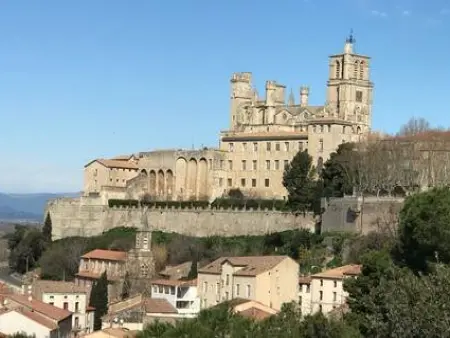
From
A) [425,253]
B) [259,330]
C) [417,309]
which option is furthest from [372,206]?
[417,309]

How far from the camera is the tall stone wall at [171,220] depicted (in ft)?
223

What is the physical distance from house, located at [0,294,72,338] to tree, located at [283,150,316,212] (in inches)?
814

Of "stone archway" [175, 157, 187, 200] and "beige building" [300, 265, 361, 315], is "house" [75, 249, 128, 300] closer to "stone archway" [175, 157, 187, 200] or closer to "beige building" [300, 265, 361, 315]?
"stone archway" [175, 157, 187, 200]

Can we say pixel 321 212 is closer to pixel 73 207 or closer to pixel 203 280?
pixel 203 280

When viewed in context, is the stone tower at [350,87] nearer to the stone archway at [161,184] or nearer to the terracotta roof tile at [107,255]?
the stone archway at [161,184]

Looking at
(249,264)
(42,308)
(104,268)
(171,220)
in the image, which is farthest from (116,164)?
(42,308)

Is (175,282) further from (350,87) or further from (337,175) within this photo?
(350,87)

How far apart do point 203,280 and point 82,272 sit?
14.8 meters

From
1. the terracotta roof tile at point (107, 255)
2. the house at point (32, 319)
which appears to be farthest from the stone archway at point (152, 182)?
the house at point (32, 319)

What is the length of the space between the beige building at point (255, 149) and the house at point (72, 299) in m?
19.2

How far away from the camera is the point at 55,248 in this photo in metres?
75.4

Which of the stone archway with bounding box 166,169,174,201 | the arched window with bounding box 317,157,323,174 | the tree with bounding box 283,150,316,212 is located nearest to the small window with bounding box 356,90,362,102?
the tree with bounding box 283,150,316,212

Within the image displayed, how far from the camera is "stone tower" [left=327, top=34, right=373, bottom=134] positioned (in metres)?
80.2

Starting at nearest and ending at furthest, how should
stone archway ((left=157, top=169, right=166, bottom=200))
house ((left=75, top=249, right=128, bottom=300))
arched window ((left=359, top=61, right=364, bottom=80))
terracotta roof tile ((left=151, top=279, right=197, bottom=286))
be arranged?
terracotta roof tile ((left=151, top=279, right=197, bottom=286)), house ((left=75, top=249, right=128, bottom=300)), stone archway ((left=157, top=169, right=166, bottom=200)), arched window ((left=359, top=61, right=364, bottom=80))
